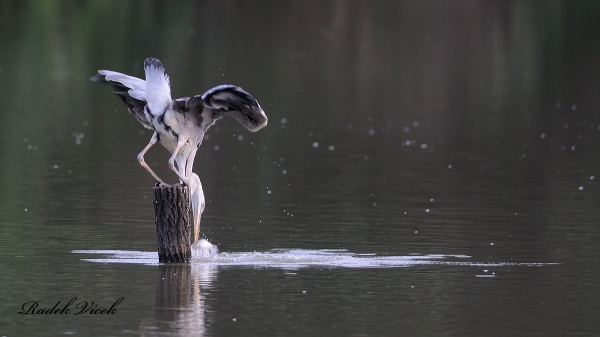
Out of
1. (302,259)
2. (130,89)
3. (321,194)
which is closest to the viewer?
(302,259)

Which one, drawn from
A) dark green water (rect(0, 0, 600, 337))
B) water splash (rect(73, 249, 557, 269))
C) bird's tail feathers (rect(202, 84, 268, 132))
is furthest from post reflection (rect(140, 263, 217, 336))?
bird's tail feathers (rect(202, 84, 268, 132))

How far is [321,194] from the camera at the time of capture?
2061 centimetres

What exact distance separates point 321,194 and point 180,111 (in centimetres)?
607

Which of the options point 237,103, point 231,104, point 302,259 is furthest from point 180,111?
point 302,259

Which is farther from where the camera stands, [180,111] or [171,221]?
[180,111]

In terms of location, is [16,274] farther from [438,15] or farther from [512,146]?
[438,15]

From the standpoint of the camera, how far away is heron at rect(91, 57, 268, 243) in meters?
14.5

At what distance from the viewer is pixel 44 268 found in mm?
13875

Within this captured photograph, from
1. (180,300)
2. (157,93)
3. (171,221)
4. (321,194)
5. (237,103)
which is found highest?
(157,93)

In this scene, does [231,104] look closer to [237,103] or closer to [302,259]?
[237,103]

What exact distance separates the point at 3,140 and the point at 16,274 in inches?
538

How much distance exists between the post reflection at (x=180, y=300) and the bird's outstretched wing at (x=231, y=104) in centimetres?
161

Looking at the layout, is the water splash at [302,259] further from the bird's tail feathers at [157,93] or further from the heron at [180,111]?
the bird's tail feathers at [157,93]

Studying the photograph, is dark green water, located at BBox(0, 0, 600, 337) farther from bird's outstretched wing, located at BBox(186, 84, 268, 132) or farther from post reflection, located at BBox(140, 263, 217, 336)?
bird's outstretched wing, located at BBox(186, 84, 268, 132)
